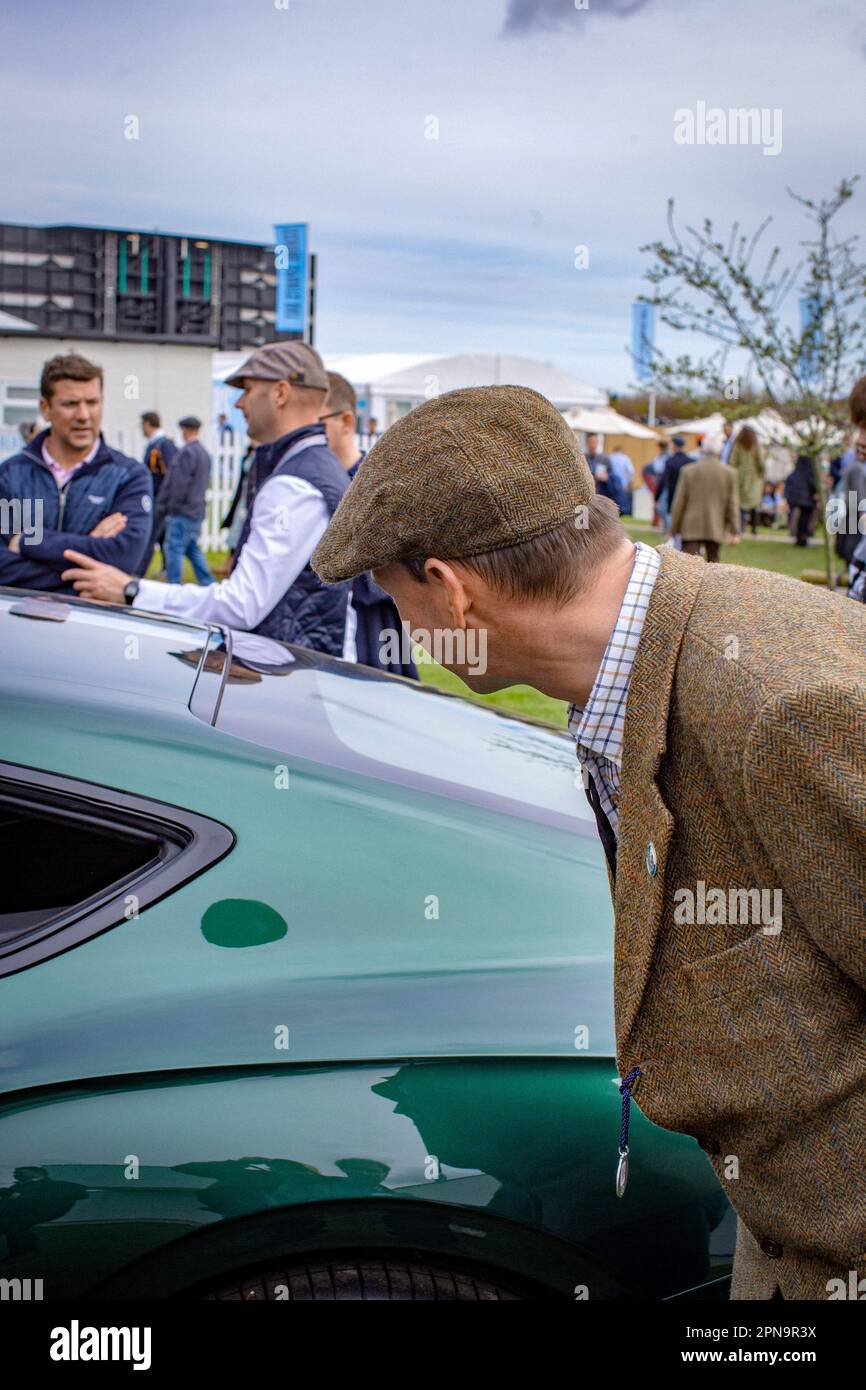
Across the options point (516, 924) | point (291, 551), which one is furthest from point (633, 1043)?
point (291, 551)

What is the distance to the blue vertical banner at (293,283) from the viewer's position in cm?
2111

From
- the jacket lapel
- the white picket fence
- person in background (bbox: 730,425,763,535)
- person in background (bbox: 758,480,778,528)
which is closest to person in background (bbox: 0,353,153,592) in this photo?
the jacket lapel

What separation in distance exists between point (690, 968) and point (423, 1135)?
60 cm

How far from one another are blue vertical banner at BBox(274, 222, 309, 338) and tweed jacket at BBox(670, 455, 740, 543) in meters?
9.88

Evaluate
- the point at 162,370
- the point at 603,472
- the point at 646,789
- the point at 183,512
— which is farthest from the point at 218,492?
the point at 646,789

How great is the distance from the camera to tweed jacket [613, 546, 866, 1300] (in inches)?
46.5

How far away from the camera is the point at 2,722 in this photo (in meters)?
1.94

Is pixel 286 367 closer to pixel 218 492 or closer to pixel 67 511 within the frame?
pixel 67 511

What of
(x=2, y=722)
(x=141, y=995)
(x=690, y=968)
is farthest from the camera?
(x=2, y=722)

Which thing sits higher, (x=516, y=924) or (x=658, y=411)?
(x=658, y=411)

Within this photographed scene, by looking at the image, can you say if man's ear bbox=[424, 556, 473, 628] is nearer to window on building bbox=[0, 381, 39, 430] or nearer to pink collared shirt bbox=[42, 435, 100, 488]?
pink collared shirt bbox=[42, 435, 100, 488]

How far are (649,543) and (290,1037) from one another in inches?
405

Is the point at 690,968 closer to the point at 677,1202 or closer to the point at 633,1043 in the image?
the point at 633,1043
